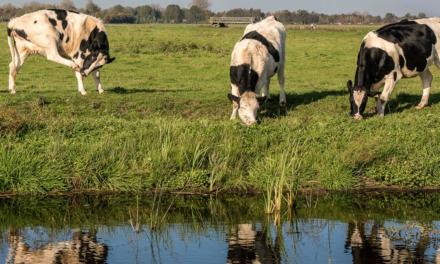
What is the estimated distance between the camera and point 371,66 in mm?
17516

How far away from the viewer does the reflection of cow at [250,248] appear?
9312 mm

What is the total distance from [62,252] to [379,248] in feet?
12.1

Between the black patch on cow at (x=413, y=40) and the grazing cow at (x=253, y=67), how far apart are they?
7.54ft

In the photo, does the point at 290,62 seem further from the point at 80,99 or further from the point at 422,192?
the point at 422,192

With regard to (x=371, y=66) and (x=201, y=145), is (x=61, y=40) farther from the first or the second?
(x=201, y=145)

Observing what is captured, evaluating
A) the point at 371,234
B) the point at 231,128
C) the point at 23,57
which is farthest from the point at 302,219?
the point at 23,57

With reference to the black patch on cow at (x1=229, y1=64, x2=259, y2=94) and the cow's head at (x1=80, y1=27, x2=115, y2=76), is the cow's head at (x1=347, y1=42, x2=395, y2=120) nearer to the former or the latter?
the black patch on cow at (x1=229, y1=64, x2=259, y2=94)

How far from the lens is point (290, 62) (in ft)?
108

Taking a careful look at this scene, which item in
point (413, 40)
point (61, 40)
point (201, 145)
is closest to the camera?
point (201, 145)

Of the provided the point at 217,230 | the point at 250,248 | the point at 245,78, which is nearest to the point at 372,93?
the point at 245,78

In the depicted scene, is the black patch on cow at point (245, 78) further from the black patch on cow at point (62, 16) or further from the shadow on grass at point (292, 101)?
the black patch on cow at point (62, 16)

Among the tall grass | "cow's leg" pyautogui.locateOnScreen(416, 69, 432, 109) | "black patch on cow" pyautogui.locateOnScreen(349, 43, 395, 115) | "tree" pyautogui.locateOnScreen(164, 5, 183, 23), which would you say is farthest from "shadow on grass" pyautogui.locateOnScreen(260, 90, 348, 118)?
"tree" pyautogui.locateOnScreen(164, 5, 183, 23)

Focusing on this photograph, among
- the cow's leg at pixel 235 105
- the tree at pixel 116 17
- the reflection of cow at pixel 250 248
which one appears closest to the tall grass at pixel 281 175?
the reflection of cow at pixel 250 248

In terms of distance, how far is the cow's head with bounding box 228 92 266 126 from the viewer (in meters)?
16.0
